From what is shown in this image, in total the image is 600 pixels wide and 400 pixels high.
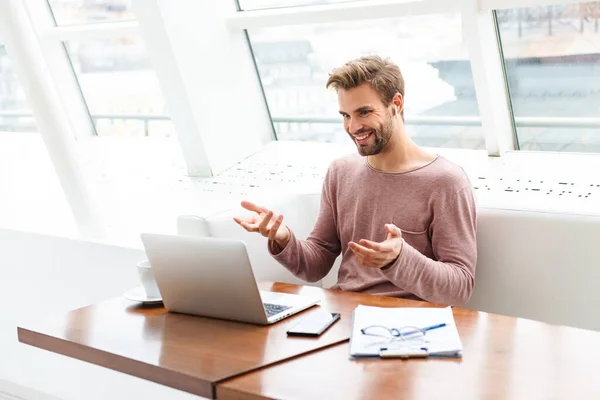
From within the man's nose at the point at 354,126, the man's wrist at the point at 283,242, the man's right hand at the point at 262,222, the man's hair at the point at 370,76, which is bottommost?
the man's wrist at the point at 283,242

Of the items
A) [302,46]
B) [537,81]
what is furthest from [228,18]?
[537,81]

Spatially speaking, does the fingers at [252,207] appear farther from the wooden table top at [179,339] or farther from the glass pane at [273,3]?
the glass pane at [273,3]

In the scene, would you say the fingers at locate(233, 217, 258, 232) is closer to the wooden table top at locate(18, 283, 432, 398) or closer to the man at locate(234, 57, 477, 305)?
the man at locate(234, 57, 477, 305)

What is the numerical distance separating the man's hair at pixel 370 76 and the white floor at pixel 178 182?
0.46 metres

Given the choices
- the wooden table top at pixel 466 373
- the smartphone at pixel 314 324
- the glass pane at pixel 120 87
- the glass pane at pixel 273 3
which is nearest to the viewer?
the wooden table top at pixel 466 373

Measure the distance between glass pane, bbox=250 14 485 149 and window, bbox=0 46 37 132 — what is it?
6.16 ft

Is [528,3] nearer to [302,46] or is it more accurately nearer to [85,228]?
[302,46]

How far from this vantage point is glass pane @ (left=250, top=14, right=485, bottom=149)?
319 cm

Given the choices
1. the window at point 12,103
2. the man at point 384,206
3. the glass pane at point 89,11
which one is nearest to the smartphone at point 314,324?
the man at point 384,206

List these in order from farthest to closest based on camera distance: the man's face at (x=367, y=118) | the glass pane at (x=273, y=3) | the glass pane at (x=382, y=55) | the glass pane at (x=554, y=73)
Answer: the glass pane at (x=273, y=3), the glass pane at (x=382, y=55), the glass pane at (x=554, y=73), the man's face at (x=367, y=118)

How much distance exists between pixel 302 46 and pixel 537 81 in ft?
3.48

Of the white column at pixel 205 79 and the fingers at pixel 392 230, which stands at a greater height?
the white column at pixel 205 79

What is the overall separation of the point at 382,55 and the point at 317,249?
3.84 feet

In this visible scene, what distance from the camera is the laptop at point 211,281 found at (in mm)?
1892
